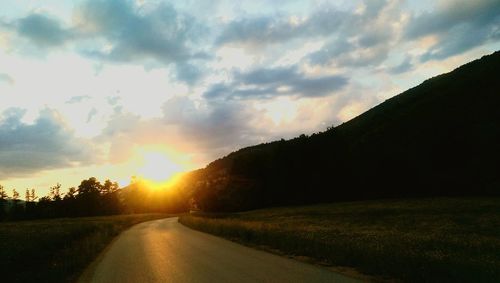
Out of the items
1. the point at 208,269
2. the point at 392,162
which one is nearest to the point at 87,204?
the point at 392,162

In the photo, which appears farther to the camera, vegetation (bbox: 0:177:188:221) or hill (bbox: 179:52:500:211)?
vegetation (bbox: 0:177:188:221)

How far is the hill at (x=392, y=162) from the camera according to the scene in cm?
6850

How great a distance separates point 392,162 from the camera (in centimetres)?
7594

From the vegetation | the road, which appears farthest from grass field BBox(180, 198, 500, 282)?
the vegetation

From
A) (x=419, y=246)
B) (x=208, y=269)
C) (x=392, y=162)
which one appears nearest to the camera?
(x=208, y=269)

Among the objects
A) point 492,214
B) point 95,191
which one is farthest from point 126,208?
point 492,214

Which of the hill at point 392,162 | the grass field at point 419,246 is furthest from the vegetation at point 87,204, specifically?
the grass field at point 419,246

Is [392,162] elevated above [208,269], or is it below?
above

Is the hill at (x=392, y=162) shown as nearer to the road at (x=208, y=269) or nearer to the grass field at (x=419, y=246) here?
the grass field at (x=419, y=246)

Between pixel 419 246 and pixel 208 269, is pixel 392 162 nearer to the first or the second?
pixel 419 246

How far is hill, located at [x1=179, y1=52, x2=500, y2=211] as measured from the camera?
6850 cm

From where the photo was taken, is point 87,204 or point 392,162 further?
point 87,204

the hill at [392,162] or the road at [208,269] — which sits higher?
the hill at [392,162]

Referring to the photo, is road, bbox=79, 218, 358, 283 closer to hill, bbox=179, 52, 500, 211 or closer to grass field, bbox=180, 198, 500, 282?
grass field, bbox=180, 198, 500, 282
